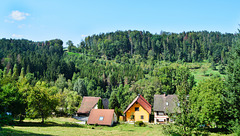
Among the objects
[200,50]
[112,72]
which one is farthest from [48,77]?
[200,50]

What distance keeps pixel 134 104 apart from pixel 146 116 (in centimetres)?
437

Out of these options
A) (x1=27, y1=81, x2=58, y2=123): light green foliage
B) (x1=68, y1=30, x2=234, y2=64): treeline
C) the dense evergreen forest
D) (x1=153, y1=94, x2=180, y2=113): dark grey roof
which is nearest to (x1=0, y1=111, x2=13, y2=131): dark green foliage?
the dense evergreen forest

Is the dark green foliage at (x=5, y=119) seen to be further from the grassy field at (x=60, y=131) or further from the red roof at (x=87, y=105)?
the red roof at (x=87, y=105)

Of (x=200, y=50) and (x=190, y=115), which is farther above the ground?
(x=200, y=50)

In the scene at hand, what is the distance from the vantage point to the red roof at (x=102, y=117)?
38.3 m

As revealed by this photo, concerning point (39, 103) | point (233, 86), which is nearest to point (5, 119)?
point (233, 86)

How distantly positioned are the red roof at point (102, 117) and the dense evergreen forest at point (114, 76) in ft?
25.2

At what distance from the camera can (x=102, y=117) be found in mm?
39406

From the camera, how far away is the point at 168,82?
2746 inches

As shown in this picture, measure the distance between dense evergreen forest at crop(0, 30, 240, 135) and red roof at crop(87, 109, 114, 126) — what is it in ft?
25.2

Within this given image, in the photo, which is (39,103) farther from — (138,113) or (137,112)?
(138,113)

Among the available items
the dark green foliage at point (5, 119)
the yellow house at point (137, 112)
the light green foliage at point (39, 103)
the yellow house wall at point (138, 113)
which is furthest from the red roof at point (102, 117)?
the dark green foliage at point (5, 119)

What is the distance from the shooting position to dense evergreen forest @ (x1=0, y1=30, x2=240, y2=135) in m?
27.7

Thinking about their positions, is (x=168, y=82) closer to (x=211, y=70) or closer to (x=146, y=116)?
(x=146, y=116)
